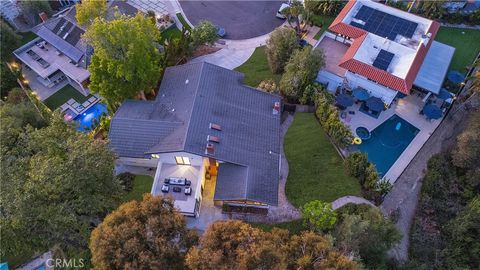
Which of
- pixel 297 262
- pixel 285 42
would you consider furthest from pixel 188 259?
pixel 285 42

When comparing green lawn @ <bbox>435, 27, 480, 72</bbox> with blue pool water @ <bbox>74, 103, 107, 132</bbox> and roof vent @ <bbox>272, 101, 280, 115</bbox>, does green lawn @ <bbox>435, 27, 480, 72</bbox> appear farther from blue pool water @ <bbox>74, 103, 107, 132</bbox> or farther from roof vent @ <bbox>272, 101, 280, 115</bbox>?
blue pool water @ <bbox>74, 103, 107, 132</bbox>

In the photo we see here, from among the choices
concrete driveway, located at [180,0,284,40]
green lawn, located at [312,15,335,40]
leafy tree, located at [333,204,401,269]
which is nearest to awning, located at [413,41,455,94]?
green lawn, located at [312,15,335,40]

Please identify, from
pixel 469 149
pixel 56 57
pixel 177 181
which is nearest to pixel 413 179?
pixel 469 149

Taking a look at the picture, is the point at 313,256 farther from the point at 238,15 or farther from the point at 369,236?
the point at 238,15

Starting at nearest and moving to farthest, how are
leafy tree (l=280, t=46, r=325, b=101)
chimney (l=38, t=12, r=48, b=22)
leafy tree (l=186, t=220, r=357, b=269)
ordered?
1. leafy tree (l=186, t=220, r=357, b=269)
2. leafy tree (l=280, t=46, r=325, b=101)
3. chimney (l=38, t=12, r=48, b=22)

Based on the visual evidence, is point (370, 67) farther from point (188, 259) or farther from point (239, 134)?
point (188, 259)
